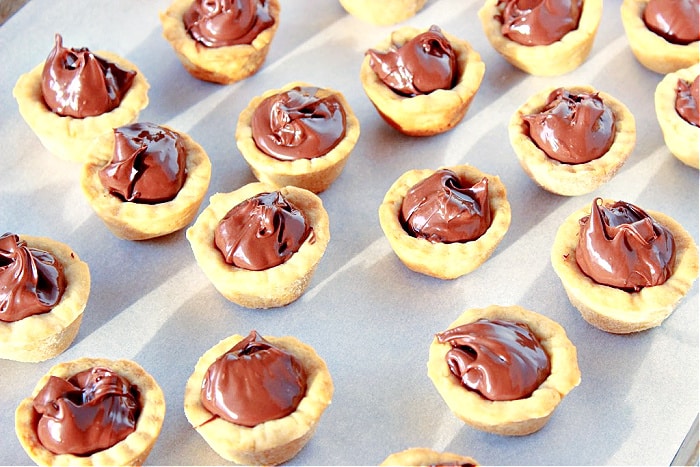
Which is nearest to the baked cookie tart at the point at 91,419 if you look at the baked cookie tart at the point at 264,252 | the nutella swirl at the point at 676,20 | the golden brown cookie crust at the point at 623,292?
the baked cookie tart at the point at 264,252

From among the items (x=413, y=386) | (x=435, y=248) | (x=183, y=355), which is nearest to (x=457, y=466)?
(x=413, y=386)

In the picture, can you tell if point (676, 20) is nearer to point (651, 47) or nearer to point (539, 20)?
point (651, 47)

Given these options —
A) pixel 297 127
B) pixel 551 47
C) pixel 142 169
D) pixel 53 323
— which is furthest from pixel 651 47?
pixel 53 323

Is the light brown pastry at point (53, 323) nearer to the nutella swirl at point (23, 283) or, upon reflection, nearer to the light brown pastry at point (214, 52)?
the nutella swirl at point (23, 283)

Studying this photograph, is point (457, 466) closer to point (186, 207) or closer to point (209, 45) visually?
point (186, 207)

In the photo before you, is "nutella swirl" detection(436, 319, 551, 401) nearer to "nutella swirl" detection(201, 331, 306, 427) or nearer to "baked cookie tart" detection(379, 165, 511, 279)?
"baked cookie tart" detection(379, 165, 511, 279)
